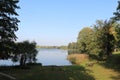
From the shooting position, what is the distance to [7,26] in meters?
31.8

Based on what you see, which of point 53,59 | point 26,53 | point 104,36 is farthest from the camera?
point 53,59

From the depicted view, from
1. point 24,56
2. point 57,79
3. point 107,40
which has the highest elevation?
point 107,40

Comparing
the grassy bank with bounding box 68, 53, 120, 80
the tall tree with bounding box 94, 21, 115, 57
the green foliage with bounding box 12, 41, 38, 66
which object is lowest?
the grassy bank with bounding box 68, 53, 120, 80

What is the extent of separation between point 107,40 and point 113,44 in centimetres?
133

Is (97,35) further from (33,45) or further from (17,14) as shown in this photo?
(17,14)

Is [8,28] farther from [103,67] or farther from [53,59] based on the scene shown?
[53,59]

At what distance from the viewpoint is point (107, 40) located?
49.8m

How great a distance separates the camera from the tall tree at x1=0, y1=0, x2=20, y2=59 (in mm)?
30938

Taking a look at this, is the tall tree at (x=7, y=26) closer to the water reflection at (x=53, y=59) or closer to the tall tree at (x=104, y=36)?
the tall tree at (x=104, y=36)

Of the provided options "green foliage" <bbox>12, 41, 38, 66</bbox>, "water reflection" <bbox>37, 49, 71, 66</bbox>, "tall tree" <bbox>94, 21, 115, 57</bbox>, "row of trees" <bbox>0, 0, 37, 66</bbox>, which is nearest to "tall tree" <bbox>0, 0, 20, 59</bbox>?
"row of trees" <bbox>0, 0, 37, 66</bbox>

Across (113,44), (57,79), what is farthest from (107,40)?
(57,79)

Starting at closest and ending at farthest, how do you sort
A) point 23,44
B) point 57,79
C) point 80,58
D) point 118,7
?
point 57,79 → point 118,7 → point 23,44 → point 80,58

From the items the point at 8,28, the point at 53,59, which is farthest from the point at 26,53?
the point at 53,59

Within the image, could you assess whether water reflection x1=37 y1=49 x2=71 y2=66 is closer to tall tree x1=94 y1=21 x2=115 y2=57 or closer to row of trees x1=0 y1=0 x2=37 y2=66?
tall tree x1=94 y1=21 x2=115 y2=57
